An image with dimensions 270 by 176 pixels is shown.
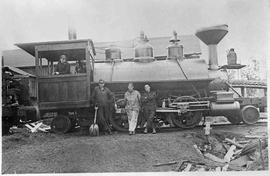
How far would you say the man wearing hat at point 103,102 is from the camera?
18.1ft

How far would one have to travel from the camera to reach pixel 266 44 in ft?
14.8

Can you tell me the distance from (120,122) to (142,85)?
0.79m

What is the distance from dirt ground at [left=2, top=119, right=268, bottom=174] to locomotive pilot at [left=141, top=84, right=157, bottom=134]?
505 mm

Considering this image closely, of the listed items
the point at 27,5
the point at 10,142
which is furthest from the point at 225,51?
the point at 10,142

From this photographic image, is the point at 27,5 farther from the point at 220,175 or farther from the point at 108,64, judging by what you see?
the point at 220,175

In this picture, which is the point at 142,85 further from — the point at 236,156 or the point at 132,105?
the point at 236,156

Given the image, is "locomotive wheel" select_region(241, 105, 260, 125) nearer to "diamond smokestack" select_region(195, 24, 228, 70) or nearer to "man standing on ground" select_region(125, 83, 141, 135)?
"diamond smokestack" select_region(195, 24, 228, 70)

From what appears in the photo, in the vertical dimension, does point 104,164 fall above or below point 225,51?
below

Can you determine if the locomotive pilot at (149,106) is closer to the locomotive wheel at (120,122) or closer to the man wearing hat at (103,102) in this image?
the locomotive wheel at (120,122)

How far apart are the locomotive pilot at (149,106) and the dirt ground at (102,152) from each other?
505 millimetres

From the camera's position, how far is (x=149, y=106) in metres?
5.59

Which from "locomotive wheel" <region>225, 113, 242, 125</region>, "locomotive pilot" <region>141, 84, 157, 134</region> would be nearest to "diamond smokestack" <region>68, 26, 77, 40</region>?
"locomotive pilot" <region>141, 84, 157, 134</region>

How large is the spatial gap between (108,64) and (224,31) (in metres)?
2.26

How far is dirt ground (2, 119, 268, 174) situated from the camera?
169 inches
